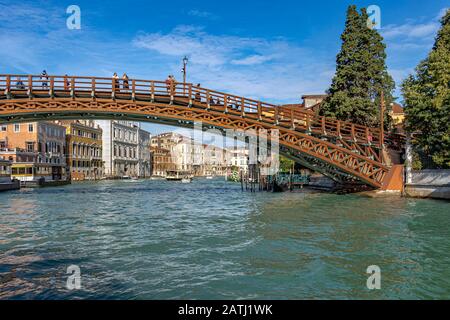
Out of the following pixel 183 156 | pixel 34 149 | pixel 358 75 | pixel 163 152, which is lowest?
pixel 34 149

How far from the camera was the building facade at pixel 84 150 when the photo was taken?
244ft

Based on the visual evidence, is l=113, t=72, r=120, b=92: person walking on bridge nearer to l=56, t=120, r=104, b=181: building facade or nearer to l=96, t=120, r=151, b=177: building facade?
l=56, t=120, r=104, b=181: building facade

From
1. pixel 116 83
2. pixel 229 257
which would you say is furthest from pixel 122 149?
pixel 229 257

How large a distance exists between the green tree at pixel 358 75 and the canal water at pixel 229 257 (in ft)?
51.1

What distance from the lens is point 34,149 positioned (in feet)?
198

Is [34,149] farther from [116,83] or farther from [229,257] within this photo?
[229,257]

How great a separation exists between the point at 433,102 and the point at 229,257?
18.5 meters

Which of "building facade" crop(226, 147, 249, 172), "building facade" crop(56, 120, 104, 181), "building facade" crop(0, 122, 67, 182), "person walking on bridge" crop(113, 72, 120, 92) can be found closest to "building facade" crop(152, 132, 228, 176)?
"building facade" crop(226, 147, 249, 172)

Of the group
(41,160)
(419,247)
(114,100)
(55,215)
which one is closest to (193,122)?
(114,100)

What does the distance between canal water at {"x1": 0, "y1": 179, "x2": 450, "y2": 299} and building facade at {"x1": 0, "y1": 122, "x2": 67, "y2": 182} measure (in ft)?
141

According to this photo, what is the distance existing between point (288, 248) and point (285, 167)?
44040 millimetres

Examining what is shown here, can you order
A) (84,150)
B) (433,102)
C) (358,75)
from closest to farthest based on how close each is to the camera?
(433,102)
(358,75)
(84,150)

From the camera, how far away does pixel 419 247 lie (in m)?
10.2
